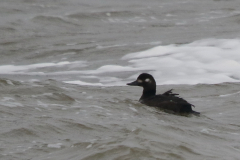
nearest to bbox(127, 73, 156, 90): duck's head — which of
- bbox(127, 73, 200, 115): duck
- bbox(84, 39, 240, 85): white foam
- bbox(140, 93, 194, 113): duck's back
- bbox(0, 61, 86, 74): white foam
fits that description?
bbox(127, 73, 200, 115): duck

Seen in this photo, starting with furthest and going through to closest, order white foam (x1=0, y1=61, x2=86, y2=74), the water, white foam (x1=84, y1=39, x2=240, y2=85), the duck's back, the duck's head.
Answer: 1. white foam (x1=0, y1=61, x2=86, y2=74)
2. white foam (x1=84, y1=39, x2=240, y2=85)
3. the duck's head
4. the duck's back
5. the water

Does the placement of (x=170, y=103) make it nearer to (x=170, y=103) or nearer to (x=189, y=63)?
(x=170, y=103)

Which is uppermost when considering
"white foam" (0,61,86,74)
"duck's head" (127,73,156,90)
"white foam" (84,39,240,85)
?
"duck's head" (127,73,156,90)

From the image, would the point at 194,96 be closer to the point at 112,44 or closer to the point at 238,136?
the point at 238,136

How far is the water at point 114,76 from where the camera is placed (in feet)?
20.3

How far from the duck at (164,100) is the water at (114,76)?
0.49 feet

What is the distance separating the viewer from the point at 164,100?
864cm

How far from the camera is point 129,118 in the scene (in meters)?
7.65

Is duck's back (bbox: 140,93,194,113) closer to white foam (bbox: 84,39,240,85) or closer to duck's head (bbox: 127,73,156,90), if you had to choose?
duck's head (bbox: 127,73,156,90)

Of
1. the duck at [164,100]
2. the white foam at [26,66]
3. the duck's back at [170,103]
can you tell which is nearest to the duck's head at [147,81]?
the duck at [164,100]

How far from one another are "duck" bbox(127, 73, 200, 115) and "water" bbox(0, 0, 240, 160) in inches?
5.8

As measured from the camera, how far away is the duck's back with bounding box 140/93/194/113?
825 centimetres

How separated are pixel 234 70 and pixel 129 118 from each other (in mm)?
4712

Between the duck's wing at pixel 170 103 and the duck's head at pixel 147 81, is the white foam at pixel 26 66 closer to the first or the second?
the duck's head at pixel 147 81
